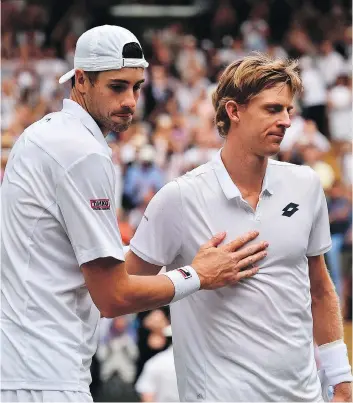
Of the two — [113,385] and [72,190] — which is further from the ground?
[72,190]

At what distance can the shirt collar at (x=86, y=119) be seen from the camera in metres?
4.57

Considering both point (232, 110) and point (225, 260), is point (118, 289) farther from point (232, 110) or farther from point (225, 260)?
point (232, 110)

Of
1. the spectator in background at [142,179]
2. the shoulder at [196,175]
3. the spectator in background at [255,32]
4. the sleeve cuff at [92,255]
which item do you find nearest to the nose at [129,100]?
the sleeve cuff at [92,255]

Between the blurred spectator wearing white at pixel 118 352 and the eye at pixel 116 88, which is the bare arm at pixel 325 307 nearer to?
the eye at pixel 116 88

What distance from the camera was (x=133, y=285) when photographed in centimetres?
452

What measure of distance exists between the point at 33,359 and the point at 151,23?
22591 millimetres

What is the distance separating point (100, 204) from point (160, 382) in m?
5.36

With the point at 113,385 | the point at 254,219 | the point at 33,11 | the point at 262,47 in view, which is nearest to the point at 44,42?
the point at 33,11

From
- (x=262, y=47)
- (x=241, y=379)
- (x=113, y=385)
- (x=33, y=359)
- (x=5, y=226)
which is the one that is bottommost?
(x=113, y=385)

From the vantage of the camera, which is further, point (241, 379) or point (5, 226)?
point (241, 379)

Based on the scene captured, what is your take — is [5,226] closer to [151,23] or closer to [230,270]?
[230,270]

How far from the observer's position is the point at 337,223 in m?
13.0

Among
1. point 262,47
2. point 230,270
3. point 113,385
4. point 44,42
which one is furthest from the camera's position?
point 44,42

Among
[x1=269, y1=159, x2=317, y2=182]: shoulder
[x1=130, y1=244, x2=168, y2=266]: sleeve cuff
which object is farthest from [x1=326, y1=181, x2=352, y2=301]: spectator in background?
[x1=130, y1=244, x2=168, y2=266]: sleeve cuff
